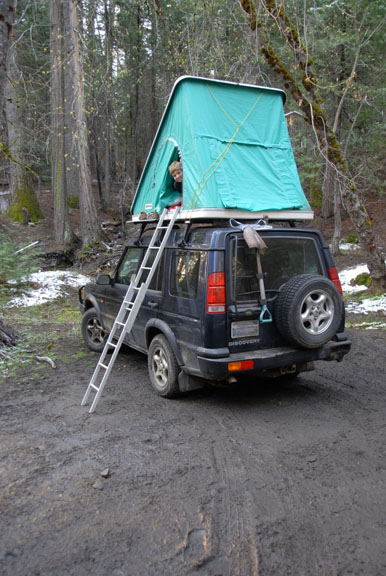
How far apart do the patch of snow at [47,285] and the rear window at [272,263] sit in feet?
29.8

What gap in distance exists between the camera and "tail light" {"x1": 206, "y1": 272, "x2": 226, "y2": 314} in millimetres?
4480

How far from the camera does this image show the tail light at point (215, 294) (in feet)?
14.7

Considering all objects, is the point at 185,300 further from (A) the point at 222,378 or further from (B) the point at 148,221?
(B) the point at 148,221

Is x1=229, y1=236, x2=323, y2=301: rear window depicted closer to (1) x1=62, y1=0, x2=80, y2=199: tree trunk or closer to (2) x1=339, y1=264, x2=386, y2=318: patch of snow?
(2) x1=339, y1=264, x2=386, y2=318: patch of snow

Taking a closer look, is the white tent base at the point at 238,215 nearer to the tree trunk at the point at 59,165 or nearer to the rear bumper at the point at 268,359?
the rear bumper at the point at 268,359

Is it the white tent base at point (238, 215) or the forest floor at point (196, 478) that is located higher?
the white tent base at point (238, 215)

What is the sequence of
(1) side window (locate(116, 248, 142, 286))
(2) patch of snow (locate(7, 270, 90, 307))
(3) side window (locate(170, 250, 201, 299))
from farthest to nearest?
(2) patch of snow (locate(7, 270, 90, 307)), (1) side window (locate(116, 248, 142, 286)), (3) side window (locate(170, 250, 201, 299))

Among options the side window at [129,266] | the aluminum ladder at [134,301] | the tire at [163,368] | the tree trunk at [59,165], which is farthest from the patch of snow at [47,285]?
the tire at [163,368]

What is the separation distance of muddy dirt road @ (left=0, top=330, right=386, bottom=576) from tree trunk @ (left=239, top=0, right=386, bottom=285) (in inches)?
198

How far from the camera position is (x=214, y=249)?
4.55m

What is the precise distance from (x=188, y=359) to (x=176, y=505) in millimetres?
1796

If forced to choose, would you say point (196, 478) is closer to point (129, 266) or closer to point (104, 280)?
point (129, 266)

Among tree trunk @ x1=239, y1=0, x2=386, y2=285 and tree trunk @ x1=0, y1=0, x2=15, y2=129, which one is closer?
tree trunk @ x1=0, y1=0, x2=15, y2=129

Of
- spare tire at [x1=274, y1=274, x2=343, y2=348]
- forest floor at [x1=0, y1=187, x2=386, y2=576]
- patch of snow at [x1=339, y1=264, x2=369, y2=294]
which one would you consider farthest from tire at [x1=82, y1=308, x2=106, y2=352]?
patch of snow at [x1=339, y1=264, x2=369, y2=294]
